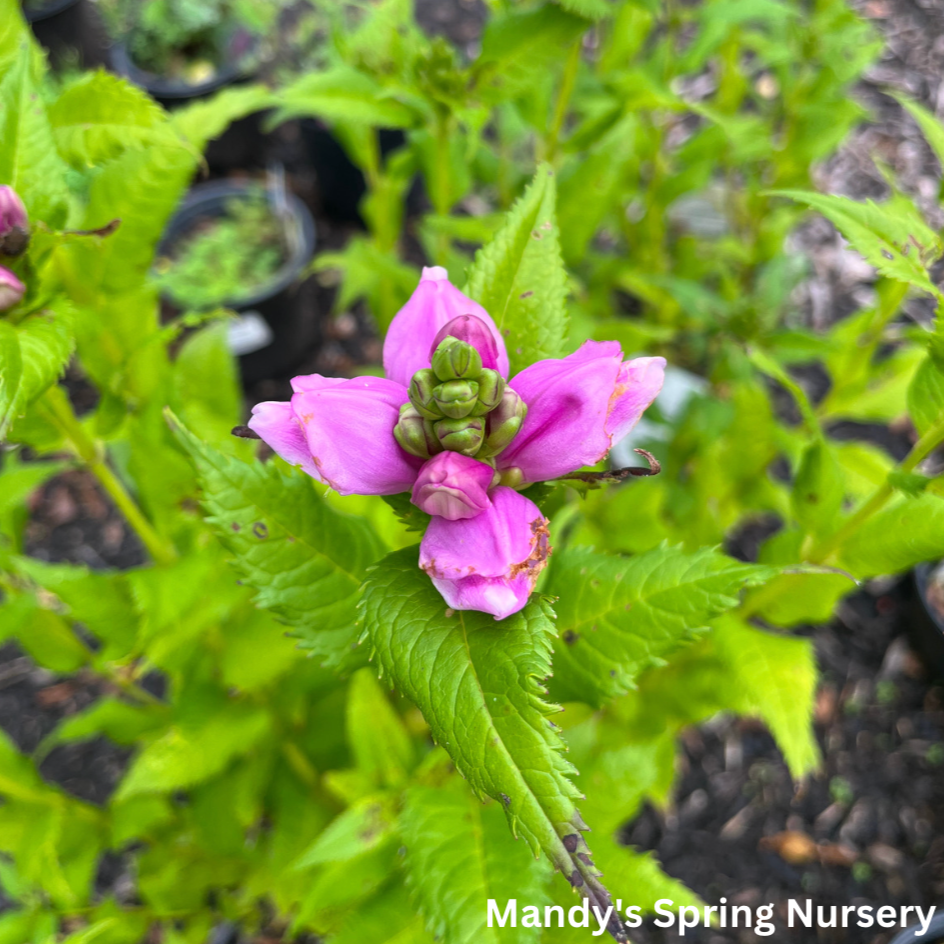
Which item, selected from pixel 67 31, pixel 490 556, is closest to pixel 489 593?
pixel 490 556

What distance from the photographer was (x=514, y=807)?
76 cm

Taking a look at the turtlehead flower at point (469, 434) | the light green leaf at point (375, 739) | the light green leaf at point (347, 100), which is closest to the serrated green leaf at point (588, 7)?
the light green leaf at point (347, 100)

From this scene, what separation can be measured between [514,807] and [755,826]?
2170mm

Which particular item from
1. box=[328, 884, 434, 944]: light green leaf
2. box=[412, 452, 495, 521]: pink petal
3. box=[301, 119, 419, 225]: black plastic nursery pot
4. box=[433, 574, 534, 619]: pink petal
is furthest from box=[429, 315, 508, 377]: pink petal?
box=[301, 119, 419, 225]: black plastic nursery pot

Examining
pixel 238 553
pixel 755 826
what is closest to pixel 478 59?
pixel 238 553

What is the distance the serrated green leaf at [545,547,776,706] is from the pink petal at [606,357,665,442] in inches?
11.1

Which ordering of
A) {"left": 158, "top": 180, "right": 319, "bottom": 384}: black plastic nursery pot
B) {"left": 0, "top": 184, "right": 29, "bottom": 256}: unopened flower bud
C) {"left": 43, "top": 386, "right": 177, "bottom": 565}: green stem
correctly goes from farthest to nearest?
{"left": 158, "top": 180, "right": 319, "bottom": 384}: black plastic nursery pot → {"left": 43, "top": 386, "right": 177, "bottom": 565}: green stem → {"left": 0, "top": 184, "right": 29, "bottom": 256}: unopened flower bud

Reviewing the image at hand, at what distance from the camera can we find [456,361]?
2.54ft

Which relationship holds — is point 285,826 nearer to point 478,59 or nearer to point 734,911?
point 734,911

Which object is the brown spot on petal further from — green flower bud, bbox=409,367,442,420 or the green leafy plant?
the green leafy plant

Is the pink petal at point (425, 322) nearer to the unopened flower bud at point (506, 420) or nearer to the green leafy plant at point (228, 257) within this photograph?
the unopened flower bud at point (506, 420)

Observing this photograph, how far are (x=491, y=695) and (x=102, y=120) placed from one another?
1.03 metres

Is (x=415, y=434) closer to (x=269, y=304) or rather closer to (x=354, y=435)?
(x=354, y=435)

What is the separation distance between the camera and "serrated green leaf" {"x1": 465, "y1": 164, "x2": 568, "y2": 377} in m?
1.01
